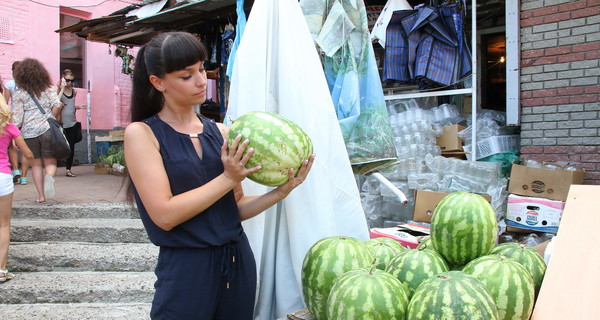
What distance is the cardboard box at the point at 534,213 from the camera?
13.4 ft

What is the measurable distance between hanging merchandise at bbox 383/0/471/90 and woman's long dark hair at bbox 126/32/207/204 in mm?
4177

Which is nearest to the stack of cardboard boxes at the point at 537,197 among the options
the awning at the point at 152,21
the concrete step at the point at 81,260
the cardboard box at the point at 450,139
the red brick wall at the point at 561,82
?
the red brick wall at the point at 561,82

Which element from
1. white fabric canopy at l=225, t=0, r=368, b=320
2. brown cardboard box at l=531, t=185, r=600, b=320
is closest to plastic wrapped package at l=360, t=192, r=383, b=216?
white fabric canopy at l=225, t=0, r=368, b=320

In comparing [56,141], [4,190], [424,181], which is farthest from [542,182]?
[56,141]

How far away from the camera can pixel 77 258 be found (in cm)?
469

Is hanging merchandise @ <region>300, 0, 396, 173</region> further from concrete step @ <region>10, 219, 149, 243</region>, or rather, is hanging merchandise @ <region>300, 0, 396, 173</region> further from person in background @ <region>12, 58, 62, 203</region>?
person in background @ <region>12, 58, 62, 203</region>

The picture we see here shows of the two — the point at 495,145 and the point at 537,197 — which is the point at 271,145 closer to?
the point at 537,197

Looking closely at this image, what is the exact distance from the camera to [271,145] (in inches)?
64.9

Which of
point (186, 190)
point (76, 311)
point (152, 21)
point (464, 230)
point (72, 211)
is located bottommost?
point (76, 311)

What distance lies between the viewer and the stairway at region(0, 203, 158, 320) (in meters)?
4.09

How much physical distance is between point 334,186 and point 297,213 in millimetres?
233

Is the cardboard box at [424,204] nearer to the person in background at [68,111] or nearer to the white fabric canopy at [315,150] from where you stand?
the white fabric canopy at [315,150]

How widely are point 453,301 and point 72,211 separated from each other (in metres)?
5.36

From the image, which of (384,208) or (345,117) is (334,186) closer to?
(345,117)
